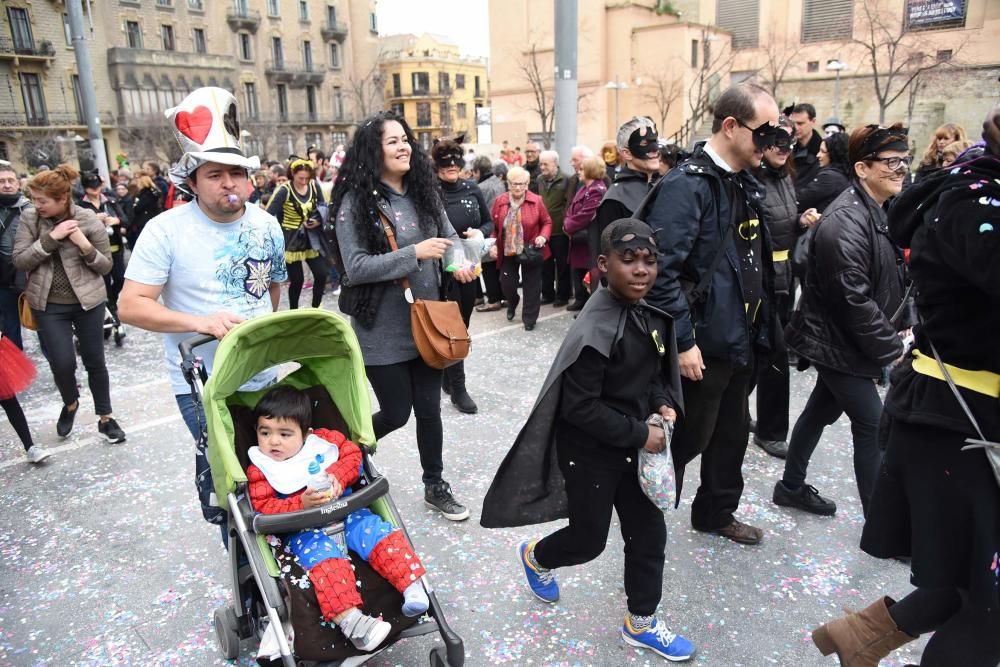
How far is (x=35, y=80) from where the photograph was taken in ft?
148

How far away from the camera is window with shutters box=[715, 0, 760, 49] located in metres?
39.8

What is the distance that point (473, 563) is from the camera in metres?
3.46

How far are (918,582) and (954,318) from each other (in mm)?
860

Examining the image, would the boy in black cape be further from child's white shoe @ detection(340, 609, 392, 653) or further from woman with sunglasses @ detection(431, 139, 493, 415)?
woman with sunglasses @ detection(431, 139, 493, 415)

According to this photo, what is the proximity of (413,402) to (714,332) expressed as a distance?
1.63 m

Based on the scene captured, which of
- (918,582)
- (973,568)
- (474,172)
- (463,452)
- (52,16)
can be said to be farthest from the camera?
(52,16)

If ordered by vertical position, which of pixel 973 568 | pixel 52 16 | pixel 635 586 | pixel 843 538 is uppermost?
pixel 52 16

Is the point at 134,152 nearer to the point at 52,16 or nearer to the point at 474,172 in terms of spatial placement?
the point at 52,16

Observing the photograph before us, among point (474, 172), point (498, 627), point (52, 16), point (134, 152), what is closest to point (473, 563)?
point (498, 627)

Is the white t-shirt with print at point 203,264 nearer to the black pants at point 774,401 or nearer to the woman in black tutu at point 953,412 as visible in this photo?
the woman in black tutu at point 953,412

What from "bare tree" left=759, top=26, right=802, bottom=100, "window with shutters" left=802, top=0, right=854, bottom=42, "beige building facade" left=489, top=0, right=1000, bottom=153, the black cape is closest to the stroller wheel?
the black cape

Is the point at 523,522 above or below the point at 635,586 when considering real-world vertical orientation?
above

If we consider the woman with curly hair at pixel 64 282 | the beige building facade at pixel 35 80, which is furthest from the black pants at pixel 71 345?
the beige building facade at pixel 35 80

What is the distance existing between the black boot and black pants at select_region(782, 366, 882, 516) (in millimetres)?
2508
